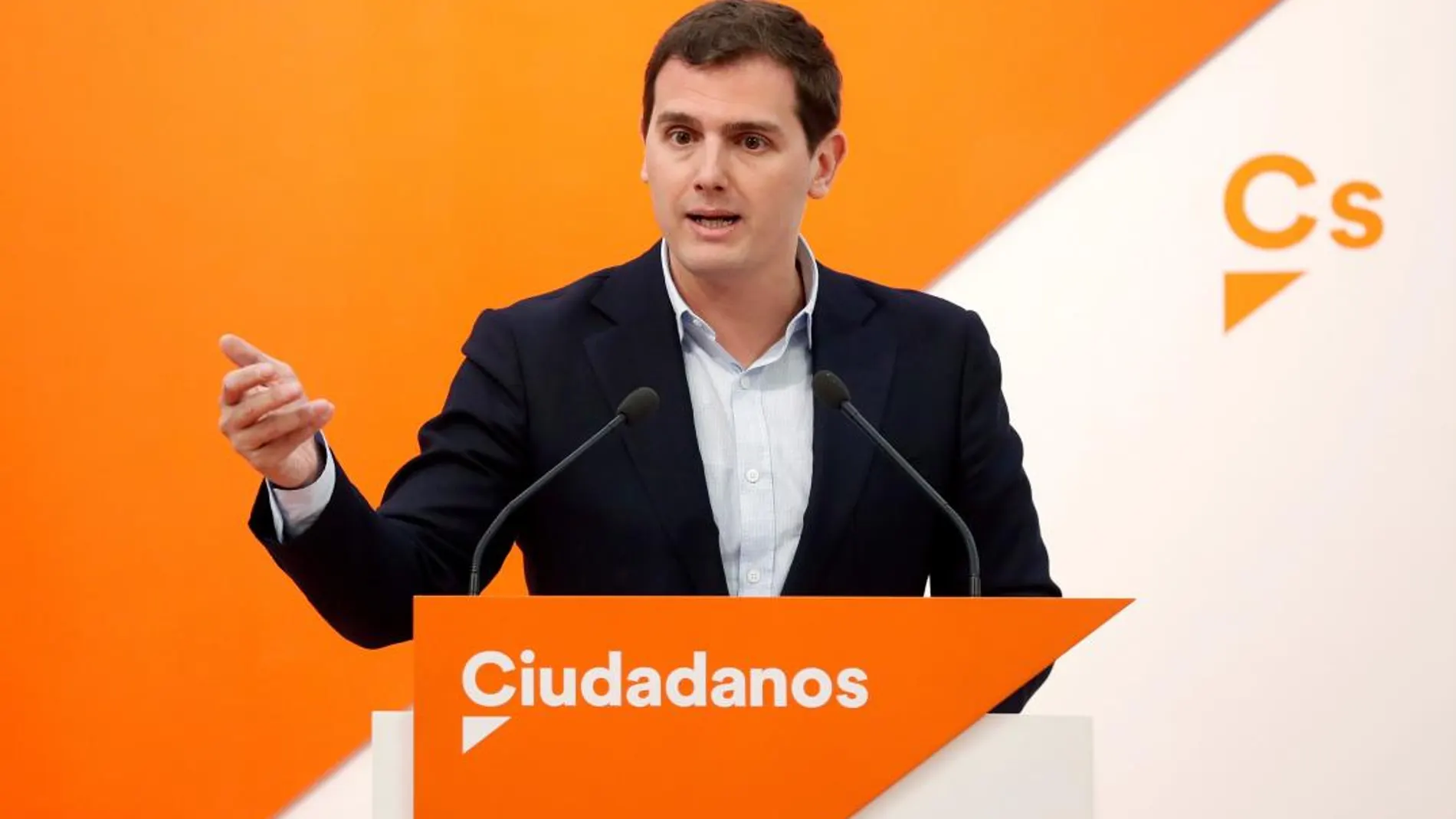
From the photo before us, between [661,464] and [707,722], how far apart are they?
27.3 inches

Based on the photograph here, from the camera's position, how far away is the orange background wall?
3035 millimetres

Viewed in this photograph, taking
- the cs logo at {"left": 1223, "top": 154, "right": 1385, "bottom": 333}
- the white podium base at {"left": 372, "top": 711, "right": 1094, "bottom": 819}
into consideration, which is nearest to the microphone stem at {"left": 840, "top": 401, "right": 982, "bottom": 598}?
the white podium base at {"left": 372, "top": 711, "right": 1094, "bottom": 819}

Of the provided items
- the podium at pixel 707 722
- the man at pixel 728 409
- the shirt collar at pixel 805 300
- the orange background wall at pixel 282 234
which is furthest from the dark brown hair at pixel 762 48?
the podium at pixel 707 722

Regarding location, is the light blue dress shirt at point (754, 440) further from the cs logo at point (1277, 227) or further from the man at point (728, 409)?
the cs logo at point (1277, 227)

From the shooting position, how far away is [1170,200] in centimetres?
304

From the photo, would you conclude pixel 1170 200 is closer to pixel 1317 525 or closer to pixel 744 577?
pixel 1317 525

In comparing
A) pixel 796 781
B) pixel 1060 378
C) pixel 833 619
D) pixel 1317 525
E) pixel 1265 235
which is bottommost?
pixel 796 781

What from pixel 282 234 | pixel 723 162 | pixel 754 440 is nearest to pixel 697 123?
pixel 723 162

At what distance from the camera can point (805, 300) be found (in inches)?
92.0

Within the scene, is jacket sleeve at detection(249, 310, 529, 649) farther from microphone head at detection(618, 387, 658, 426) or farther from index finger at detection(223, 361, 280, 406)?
microphone head at detection(618, 387, 658, 426)

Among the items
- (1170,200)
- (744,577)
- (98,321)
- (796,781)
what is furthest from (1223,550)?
(98,321)

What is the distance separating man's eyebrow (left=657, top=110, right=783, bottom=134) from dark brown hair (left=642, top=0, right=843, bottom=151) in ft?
0.25

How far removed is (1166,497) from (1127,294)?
393mm

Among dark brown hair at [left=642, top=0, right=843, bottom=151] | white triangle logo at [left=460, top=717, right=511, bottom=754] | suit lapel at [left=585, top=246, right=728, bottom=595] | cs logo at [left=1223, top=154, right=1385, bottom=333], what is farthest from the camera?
cs logo at [left=1223, top=154, right=1385, bottom=333]
